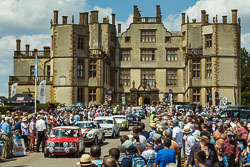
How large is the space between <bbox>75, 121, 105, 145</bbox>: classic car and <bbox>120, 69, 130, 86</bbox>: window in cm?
4280

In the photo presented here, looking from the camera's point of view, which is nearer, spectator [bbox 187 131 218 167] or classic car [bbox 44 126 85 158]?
spectator [bbox 187 131 218 167]

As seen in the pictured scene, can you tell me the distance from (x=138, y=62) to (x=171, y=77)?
5388mm

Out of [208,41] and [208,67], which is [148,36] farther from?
[208,67]

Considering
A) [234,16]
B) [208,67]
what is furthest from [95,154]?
[234,16]

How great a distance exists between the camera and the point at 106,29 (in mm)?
65125

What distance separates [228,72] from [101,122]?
3271cm

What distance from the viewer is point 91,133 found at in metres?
23.5

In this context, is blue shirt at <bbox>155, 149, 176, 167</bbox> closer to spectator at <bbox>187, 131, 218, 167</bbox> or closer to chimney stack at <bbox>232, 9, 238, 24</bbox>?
spectator at <bbox>187, 131, 218, 167</bbox>

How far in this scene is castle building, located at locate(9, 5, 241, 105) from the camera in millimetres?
55938

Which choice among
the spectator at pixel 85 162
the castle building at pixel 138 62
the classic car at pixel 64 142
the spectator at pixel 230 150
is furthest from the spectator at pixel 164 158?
the castle building at pixel 138 62

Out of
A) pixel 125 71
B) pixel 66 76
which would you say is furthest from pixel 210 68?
pixel 66 76

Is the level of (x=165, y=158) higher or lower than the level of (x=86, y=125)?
higher

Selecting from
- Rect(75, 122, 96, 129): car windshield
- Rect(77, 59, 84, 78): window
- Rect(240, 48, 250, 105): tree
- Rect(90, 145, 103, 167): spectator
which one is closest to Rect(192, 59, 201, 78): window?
Rect(77, 59, 84, 78): window

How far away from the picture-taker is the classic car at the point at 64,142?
19188mm
